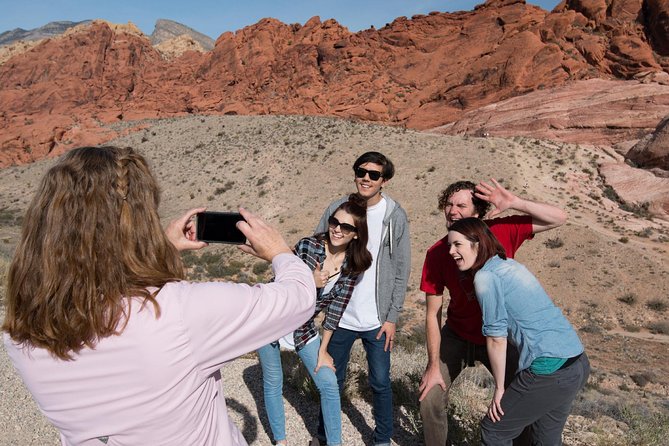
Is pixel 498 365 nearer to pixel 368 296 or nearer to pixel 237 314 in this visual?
pixel 368 296

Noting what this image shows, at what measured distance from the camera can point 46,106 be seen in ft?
160

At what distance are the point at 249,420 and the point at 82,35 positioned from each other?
6356 cm

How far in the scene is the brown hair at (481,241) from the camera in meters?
2.65

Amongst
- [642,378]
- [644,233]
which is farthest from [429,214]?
[642,378]

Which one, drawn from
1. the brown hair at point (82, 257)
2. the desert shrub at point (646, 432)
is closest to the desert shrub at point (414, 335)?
the desert shrub at point (646, 432)

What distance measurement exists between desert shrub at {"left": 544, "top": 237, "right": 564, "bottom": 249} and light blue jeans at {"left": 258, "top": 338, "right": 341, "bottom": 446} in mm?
14018

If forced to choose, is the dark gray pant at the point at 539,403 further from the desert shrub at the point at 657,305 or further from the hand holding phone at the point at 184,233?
the desert shrub at the point at 657,305

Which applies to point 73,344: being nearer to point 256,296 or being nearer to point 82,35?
point 256,296

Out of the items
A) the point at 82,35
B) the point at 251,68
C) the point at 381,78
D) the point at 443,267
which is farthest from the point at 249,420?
the point at 82,35

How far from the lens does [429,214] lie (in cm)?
1881

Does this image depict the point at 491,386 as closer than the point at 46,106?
Yes

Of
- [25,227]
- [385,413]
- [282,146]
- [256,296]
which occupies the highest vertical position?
[282,146]

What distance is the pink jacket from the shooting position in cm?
118

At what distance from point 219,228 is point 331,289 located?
176 centimetres
